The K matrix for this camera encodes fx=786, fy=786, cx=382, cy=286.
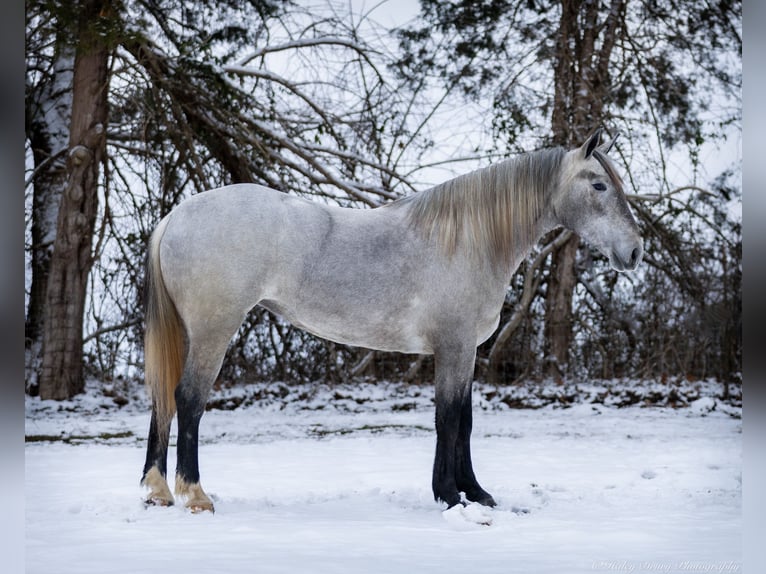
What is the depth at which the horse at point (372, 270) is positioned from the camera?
3016 millimetres

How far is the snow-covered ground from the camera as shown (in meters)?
2.32

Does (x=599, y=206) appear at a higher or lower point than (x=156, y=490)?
higher

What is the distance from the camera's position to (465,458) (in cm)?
322

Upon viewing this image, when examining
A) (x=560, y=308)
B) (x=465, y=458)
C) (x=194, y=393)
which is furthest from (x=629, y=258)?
(x=560, y=308)

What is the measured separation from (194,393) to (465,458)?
44.1 inches

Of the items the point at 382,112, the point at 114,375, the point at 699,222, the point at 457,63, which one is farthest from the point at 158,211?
the point at 699,222

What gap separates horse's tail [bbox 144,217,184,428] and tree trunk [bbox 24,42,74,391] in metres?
4.00

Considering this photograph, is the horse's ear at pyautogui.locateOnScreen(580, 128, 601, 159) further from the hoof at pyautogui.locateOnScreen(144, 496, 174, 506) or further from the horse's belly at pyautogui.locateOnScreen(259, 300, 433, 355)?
the hoof at pyautogui.locateOnScreen(144, 496, 174, 506)

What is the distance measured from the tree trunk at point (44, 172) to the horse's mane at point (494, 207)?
14.9 feet

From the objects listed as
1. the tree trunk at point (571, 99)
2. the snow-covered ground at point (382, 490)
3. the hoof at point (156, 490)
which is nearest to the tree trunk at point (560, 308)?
the tree trunk at point (571, 99)

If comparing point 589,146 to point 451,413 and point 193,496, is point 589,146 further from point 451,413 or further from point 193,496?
point 193,496

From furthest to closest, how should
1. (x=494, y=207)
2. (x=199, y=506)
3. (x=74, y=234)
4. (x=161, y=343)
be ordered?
(x=74, y=234)
(x=494, y=207)
(x=161, y=343)
(x=199, y=506)

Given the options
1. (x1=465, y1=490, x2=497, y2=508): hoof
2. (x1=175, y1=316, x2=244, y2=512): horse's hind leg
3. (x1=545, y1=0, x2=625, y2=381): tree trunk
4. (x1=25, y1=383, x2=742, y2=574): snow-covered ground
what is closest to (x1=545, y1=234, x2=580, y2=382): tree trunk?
(x1=545, y1=0, x2=625, y2=381): tree trunk

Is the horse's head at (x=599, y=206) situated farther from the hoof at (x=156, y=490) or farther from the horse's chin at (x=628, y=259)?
the hoof at (x=156, y=490)
